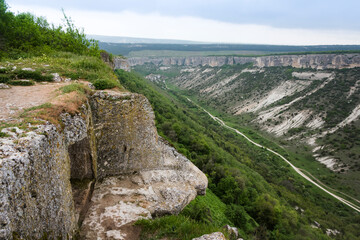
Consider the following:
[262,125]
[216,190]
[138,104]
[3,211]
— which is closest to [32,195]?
[3,211]

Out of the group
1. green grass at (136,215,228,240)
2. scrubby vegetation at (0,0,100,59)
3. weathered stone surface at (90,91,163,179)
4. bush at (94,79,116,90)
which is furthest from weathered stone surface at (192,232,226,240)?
scrubby vegetation at (0,0,100,59)

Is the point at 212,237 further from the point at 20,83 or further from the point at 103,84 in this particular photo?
the point at 20,83

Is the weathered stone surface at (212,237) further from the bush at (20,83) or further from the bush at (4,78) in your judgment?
the bush at (4,78)

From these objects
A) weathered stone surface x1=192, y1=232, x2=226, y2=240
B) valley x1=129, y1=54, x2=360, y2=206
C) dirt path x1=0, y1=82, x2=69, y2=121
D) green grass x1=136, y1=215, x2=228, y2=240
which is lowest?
valley x1=129, y1=54, x2=360, y2=206

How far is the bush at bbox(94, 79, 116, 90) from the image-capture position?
1282cm

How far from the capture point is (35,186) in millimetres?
5465

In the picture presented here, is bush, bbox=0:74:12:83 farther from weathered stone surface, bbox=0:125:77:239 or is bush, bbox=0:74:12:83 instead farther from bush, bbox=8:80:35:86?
weathered stone surface, bbox=0:125:77:239

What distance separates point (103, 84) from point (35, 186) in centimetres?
867

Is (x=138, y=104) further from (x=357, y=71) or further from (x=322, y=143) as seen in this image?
(x=357, y=71)

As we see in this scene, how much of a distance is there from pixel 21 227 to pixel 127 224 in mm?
4921

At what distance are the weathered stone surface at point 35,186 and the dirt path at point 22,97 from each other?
2.07 metres

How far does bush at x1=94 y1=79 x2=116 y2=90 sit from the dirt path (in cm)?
219

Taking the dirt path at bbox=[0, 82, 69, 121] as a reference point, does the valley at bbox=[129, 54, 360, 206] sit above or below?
below

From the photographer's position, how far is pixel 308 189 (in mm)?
47719
